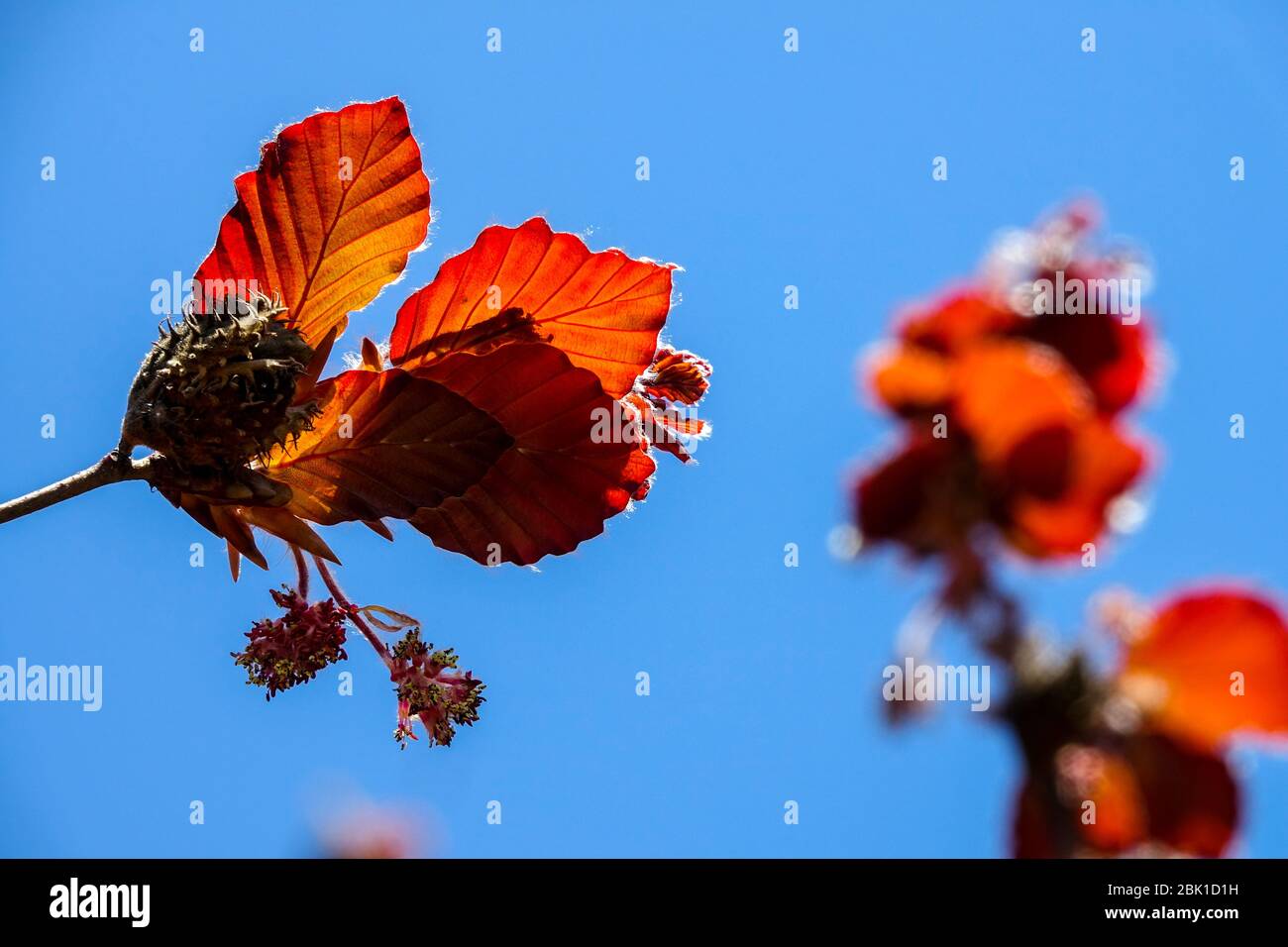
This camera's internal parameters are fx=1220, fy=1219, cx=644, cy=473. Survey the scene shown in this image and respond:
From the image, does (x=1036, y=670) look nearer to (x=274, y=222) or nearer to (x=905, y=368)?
(x=905, y=368)

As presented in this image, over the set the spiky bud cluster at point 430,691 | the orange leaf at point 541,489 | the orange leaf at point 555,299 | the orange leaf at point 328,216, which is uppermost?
the orange leaf at point 328,216

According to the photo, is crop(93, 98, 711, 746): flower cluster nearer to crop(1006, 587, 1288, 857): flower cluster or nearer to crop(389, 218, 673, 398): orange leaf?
crop(389, 218, 673, 398): orange leaf

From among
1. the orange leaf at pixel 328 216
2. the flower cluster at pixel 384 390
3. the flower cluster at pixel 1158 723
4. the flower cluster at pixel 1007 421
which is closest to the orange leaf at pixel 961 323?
the flower cluster at pixel 1007 421

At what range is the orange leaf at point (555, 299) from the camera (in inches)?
103

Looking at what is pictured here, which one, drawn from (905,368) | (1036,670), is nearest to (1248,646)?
(1036,670)

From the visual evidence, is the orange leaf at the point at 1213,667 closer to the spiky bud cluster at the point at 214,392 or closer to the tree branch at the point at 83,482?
the spiky bud cluster at the point at 214,392

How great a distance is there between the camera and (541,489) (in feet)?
8.52

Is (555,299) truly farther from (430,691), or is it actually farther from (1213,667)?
(1213,667)

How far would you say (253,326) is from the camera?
91.3 inches

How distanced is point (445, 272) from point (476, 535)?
0.56 metres

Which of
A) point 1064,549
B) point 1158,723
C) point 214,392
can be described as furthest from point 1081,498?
point 214,392

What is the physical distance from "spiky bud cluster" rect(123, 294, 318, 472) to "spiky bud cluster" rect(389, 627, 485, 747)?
1.65ft

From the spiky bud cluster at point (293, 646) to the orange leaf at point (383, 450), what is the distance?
0.66 feet

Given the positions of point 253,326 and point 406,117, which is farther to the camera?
point 406,117
